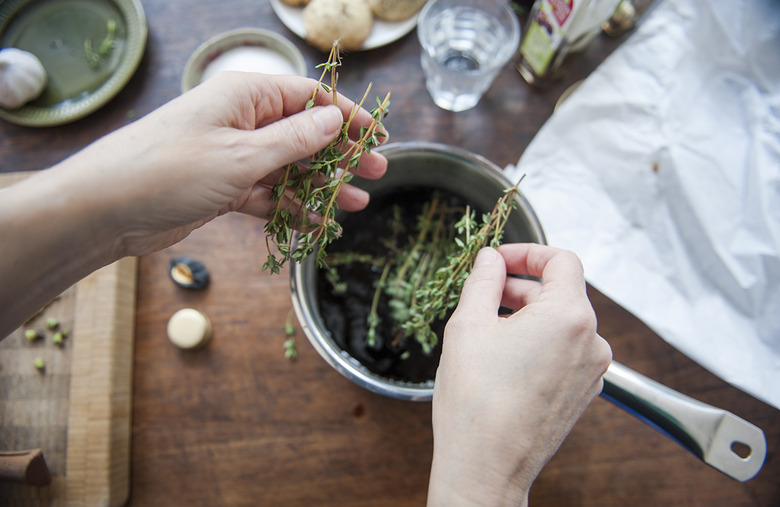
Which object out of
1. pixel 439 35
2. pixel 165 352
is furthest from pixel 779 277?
pixel 165 352

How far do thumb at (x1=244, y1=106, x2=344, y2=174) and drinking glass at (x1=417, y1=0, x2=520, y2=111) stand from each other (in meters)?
0.47

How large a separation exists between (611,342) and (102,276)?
3.70 feet

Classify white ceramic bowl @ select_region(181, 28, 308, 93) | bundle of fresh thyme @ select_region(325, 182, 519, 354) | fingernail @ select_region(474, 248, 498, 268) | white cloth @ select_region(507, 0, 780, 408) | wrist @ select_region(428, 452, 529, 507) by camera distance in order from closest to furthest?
wrist @ select_region(428, 452, 529, 507) < fingernail @ select_region(474, 248, 498, 268) < bundle of fresh thyme @ select_region(325, 182, 519, 354) < white cloth @ select_region(507, 0, 780, 408) < white ceramic bowl @ select_region(181, 28, 308, 93)

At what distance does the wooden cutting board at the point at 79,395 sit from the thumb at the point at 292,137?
53 centimetres

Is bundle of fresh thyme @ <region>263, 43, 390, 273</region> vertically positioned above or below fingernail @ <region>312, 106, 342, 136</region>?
below

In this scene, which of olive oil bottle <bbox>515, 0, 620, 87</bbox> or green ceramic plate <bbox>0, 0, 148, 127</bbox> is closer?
olive oil bottle <bbox>515, 0, 620, 87</bbox>

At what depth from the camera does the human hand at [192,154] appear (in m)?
0.62

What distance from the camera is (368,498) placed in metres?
0.94

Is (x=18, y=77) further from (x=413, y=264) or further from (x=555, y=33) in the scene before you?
(x=555, y=33)

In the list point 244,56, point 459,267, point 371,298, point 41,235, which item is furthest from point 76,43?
point 459,267

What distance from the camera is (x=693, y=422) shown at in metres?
0.71

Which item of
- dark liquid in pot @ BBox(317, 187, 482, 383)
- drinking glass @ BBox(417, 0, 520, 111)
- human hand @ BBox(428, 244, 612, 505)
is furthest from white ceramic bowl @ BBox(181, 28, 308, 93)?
human hand @ BBox(428, 244, 612, 505)

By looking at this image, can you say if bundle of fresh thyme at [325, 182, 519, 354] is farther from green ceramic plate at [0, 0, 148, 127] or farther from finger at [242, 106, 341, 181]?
green ceramic plate at [0, 0, 148, 127]

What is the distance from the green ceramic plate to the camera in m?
1.10
